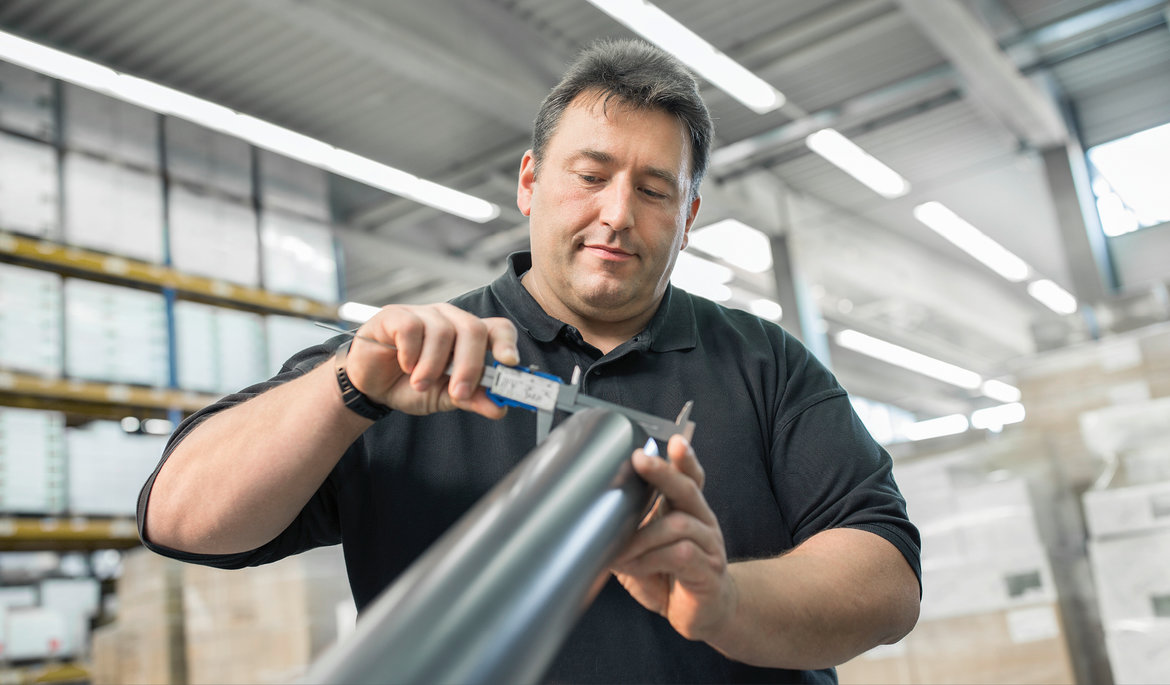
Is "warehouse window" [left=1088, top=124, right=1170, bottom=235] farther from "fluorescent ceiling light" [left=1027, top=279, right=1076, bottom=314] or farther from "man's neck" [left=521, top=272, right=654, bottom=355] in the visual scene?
"man's neck" [left=521, top=272, right=654, bottom=355]

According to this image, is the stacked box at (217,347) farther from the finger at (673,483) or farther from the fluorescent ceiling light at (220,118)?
the finger at (673,483)

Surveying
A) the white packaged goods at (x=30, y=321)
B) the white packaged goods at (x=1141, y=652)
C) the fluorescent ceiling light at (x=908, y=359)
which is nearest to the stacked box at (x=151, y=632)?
the white packaged goods at (x=30, y=321)

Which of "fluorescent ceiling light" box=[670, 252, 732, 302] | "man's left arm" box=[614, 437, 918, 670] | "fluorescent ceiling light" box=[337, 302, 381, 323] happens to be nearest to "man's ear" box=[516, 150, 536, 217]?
"man's left arm" box=[614, 437, 918, 670]

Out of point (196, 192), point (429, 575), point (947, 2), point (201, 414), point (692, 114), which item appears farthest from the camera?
point (947, 2)

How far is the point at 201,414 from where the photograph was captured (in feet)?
3.70

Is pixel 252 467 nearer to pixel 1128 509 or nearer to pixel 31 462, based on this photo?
pixel 31 462

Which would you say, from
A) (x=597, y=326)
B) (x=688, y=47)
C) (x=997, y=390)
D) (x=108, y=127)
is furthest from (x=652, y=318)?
(x=997, y=390)

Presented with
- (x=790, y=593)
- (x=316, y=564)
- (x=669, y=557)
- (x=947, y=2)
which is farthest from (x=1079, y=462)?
(x=669, y=557)

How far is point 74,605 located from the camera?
4117mm

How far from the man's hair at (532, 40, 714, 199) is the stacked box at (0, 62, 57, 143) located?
10.8 feet

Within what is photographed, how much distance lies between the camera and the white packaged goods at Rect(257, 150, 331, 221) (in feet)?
16.8

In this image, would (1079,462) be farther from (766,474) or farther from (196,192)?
(196,192)

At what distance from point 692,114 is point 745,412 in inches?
17.7

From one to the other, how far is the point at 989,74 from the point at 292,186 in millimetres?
4033
